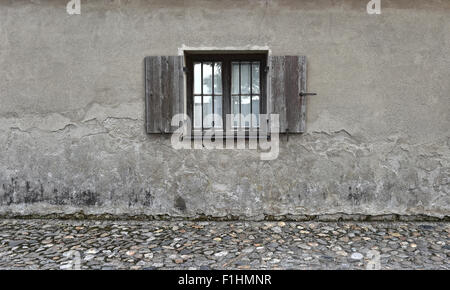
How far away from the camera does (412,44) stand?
3377 mm

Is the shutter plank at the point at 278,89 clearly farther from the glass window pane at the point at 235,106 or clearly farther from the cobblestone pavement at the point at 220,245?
the cobblestone pavement at the point at 220,245

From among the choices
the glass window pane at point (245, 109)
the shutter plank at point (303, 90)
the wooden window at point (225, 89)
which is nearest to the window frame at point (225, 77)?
the wooden window at point (225, 89)

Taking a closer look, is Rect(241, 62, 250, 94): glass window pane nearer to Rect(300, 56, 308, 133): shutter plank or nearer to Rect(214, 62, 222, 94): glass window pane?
Rect(214, 62, 222, 94): glass window pane

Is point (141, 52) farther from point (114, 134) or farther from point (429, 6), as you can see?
point (429, 6)

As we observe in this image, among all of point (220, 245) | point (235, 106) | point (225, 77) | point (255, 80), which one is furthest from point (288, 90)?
point (220, 245)

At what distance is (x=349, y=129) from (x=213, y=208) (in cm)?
193

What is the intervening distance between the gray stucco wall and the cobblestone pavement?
23cm

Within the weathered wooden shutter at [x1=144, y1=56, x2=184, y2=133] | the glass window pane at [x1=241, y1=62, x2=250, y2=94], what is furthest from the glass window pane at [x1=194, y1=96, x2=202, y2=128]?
the glass window pane at [x1=241, y1=62, x2=250, y2=94]

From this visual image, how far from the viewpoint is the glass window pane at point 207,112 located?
12.3 ft

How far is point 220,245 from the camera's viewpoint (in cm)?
282

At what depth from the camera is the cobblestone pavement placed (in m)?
2.46

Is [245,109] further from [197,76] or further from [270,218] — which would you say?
[270,218]

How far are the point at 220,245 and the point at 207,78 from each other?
2.12 meters

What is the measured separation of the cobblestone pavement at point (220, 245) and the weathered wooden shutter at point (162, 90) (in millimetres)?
1248
